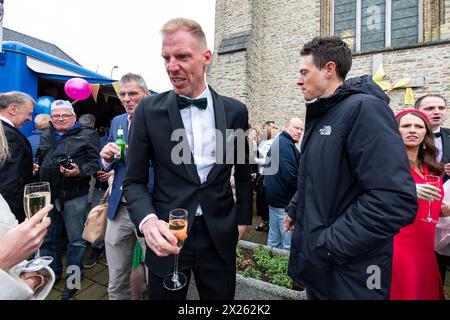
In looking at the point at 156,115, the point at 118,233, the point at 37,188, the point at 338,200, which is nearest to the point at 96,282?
the point at 118,233

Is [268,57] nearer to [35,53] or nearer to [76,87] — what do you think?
[76,87]

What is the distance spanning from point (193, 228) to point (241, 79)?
9080 millimetres

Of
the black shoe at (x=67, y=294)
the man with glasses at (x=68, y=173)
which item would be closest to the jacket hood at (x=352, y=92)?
the man with glasses at (x=68, y=173)

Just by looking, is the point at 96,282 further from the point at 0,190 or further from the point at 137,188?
the point at 137,188

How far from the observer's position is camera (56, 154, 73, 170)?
2.97 meters

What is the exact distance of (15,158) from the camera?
8.77 ft

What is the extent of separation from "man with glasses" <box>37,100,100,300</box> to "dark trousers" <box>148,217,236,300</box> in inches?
82.3

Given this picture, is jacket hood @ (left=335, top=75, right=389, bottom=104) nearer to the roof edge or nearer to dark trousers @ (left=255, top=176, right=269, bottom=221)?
dark trousers @ (left=255, top=176, right=269, bottom=221)

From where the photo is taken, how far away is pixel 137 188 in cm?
157

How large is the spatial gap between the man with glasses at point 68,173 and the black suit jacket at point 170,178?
1.92 m

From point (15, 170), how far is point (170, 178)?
2.21 metres

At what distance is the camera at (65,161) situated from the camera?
2.97 metres

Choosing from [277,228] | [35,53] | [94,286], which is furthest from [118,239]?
[35,53]

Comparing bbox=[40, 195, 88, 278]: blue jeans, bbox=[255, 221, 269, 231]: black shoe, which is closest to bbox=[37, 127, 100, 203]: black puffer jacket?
bbox=[40, 195, 88, 278]: blue jeans
